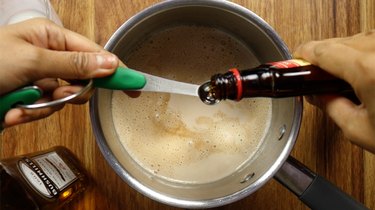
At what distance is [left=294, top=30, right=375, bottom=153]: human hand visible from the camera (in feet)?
1.74

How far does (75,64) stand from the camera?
0.56 meters

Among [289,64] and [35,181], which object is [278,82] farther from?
[35,181]

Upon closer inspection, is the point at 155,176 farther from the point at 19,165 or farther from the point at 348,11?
the point at 348,11

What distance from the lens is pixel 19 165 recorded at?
0.65m

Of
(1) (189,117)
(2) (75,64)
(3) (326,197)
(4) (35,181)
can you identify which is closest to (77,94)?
(2) (75,64)

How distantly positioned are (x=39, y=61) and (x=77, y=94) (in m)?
0.06

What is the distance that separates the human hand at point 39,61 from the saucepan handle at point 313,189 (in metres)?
0.29

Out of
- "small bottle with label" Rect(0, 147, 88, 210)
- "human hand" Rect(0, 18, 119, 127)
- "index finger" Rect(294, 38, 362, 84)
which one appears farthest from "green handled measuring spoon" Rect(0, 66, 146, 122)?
"index finger" Rect(294, 38, 362, 84)

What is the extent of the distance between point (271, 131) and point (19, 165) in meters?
0.39

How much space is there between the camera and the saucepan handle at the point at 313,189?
65 cm

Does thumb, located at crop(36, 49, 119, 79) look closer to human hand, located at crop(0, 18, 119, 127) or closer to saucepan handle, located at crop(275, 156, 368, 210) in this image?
human hand, located at crop(0, 18, 119, 127)

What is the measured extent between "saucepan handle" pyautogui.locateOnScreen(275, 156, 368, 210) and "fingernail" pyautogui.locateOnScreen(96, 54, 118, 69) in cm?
Answer: 28

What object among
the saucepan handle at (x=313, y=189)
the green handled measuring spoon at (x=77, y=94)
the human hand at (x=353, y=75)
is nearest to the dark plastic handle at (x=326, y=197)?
the saucepan handle at (x=313, y=189)

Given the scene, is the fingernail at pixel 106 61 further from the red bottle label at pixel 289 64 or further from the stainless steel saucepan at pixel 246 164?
the red bottle label at pixel 289 64
